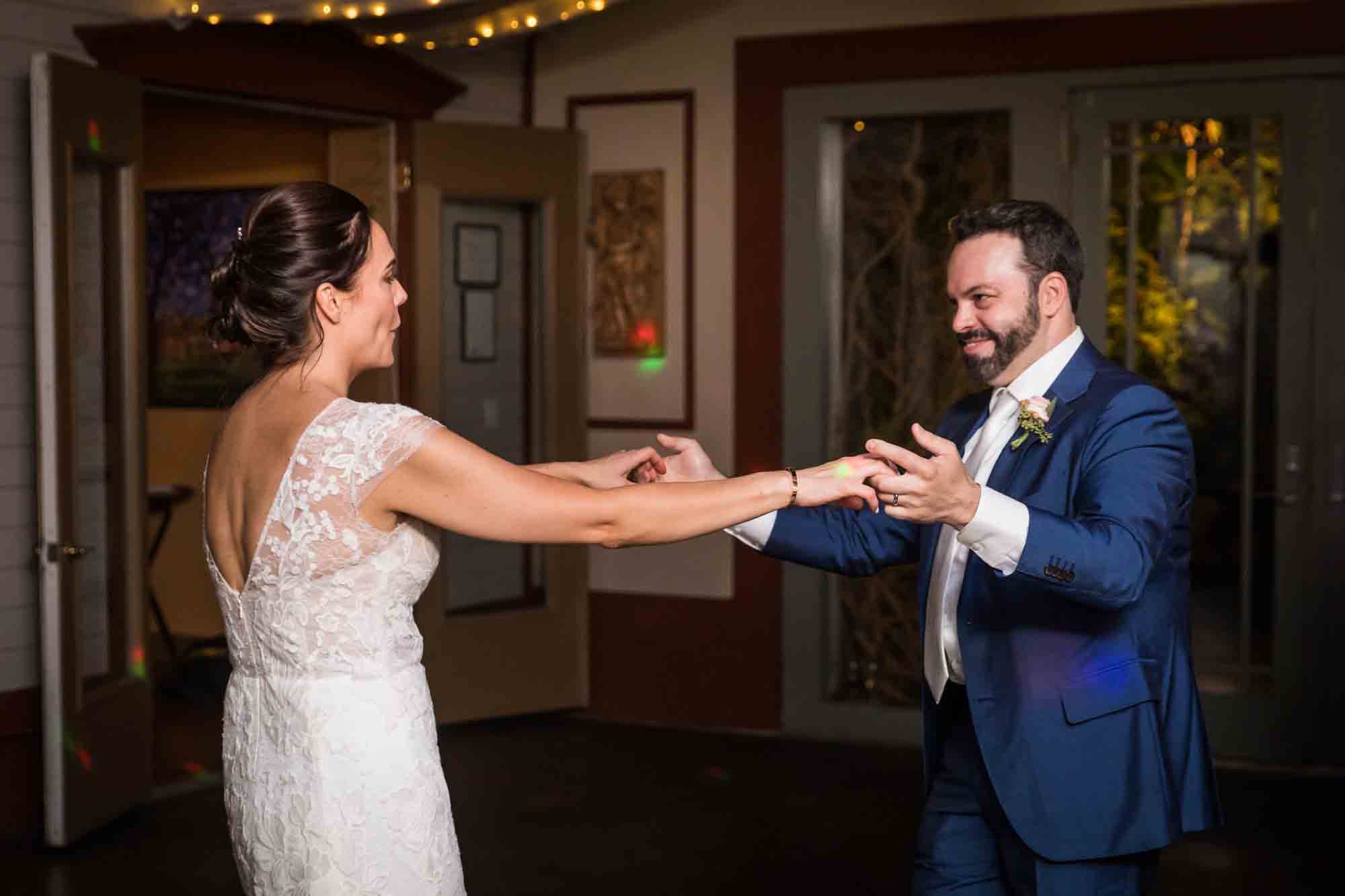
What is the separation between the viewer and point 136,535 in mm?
5012

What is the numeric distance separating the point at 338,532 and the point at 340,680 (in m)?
0.22

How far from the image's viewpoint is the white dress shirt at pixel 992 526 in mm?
2221

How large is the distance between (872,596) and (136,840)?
299cm

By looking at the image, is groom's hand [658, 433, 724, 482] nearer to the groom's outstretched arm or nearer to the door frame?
the groom's outstretched arm

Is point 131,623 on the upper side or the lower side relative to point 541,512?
lower

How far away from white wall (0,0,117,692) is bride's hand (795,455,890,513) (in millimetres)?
3491

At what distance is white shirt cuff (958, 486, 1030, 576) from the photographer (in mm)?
2221

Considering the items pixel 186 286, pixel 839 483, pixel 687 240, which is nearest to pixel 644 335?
pixel 687 240

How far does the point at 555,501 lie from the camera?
2.04m

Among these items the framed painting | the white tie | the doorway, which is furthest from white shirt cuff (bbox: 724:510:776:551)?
the framed painting

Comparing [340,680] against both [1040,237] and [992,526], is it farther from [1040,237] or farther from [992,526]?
[1040,237]

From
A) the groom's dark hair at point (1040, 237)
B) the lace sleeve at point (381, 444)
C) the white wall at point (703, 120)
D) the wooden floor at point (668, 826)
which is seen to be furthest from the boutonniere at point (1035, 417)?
the white wall at point (703, 120)

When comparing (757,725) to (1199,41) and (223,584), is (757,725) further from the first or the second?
(223,584)

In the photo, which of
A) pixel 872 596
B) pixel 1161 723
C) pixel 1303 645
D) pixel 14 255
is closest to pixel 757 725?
pixel 872 596
